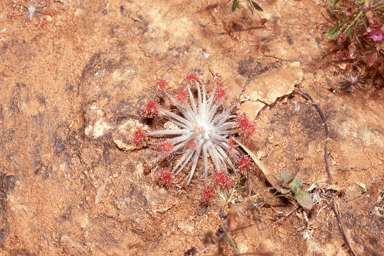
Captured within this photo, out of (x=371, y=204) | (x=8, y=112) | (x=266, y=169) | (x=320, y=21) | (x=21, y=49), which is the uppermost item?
(x=320, y=21)

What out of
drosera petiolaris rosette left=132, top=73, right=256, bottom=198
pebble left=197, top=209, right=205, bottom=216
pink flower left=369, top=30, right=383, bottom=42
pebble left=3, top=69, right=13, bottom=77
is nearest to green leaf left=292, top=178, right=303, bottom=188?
drosera petiolaris rosette left=132, top=73, right=256, bottom=198

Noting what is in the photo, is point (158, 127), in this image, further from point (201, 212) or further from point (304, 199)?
point (304, 199)

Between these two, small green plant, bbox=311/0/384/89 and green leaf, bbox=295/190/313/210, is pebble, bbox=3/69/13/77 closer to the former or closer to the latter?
green leaf, bbox=295/190/313/210

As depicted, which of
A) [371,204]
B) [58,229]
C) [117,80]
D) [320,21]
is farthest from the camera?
[320,21]

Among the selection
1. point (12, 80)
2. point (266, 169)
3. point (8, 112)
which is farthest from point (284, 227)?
point (12, 80)

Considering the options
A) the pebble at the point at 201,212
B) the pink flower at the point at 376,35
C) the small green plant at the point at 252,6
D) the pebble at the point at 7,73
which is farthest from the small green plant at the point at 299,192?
the pebble at the point at 7,73

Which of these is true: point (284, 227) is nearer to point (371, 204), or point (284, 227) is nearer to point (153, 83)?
point (371, 204)
